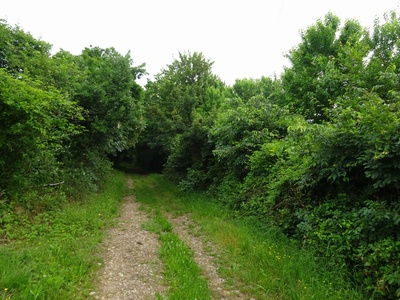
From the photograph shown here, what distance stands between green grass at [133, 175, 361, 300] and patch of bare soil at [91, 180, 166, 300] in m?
1.36

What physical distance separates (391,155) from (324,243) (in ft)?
6.19

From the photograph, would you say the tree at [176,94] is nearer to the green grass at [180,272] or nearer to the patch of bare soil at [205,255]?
the patch of bare soil at [205,255]

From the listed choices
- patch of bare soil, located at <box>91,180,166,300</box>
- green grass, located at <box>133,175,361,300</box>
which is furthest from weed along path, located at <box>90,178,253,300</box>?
green grass, located at <box>133,175,361,300</box>

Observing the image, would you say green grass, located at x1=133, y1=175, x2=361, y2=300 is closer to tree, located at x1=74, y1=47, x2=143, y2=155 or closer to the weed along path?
the weed along path

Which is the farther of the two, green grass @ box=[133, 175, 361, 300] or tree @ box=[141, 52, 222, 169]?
tree @ box=[141, 52, 222, 169]

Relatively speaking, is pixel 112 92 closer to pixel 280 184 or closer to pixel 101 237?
pixel 101 237

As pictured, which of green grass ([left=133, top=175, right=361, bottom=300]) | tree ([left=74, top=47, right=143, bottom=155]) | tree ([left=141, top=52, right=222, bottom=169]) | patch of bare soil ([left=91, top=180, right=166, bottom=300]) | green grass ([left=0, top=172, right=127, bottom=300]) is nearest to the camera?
green grass ([left=0, top=172, right=127, bottom=300])

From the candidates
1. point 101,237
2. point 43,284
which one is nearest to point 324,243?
point 43,284

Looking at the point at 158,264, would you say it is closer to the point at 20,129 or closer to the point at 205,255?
the point at 205,255

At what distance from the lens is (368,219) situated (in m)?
3.53

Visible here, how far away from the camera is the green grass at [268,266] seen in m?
3.49

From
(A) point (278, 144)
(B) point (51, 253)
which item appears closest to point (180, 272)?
(B) point (51, 253)

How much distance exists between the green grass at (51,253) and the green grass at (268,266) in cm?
259

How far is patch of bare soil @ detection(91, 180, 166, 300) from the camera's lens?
11.9ft
